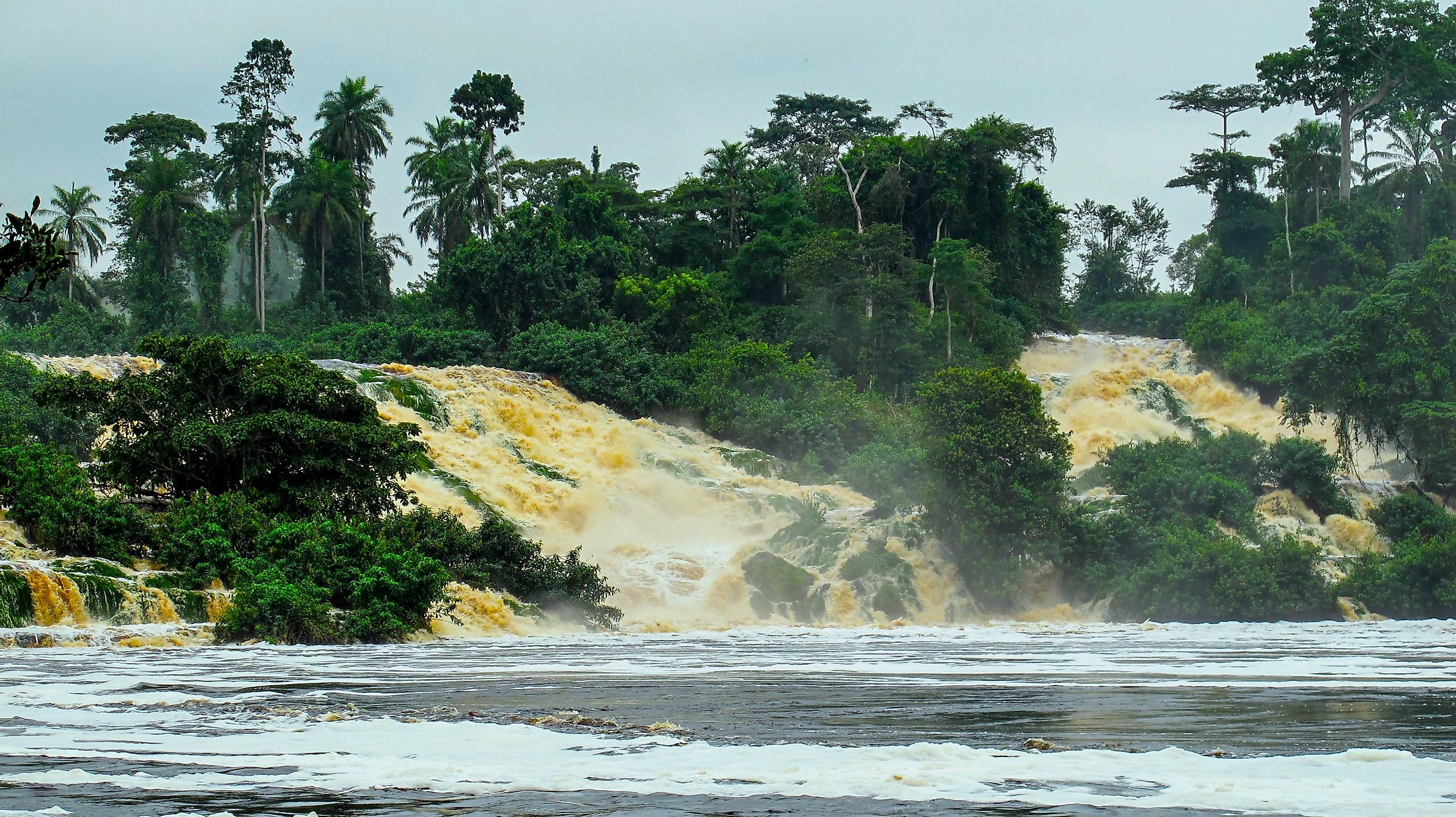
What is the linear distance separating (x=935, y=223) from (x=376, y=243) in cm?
2509

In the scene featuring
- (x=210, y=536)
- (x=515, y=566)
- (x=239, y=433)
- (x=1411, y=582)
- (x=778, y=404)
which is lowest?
(x=1411, y=582)

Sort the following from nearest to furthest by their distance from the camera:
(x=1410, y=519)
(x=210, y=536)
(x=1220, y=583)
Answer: (x=210, y=536) < (x=1220, y=583) < (x=1410, y=519)

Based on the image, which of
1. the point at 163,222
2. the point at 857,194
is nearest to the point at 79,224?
the point at 163,222

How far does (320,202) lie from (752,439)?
2334cm

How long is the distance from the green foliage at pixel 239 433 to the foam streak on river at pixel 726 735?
7910mm

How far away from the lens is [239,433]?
74.4 ft

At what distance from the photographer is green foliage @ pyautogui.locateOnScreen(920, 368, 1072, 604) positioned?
91.8 ft

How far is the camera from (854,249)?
152 feet

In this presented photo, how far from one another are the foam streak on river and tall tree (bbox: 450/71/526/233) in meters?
43.1

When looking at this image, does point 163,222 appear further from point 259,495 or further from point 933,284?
point 259,495

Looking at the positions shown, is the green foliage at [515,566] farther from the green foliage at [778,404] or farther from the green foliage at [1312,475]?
the green foliage at [1312,475]

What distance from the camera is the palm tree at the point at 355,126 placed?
56.9m

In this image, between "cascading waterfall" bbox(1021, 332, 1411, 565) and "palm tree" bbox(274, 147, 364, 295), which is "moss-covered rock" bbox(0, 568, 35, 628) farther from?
"palm tree" bbox(274, 147, 364, 295)

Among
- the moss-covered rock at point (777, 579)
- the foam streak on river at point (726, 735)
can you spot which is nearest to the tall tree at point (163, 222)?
the moss-covered rock at point (777, 579)
